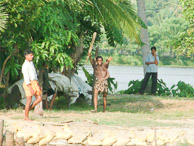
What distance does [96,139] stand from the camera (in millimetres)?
8805

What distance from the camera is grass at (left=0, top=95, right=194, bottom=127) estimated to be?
1006cm

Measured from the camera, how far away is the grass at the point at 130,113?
10.1 m

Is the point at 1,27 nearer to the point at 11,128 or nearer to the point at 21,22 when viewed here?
the point at 21,22

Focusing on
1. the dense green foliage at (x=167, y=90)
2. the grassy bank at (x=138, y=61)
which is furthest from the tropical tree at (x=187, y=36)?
the grassy bank at (x=138, y=61)

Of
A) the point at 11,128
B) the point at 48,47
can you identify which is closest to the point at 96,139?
the point at 11,128

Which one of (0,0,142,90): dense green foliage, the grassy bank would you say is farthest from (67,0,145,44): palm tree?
the grassy bank

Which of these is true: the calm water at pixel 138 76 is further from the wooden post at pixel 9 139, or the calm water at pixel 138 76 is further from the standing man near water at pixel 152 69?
the wooden post at pixel 9 139

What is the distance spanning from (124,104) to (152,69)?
9.48ft

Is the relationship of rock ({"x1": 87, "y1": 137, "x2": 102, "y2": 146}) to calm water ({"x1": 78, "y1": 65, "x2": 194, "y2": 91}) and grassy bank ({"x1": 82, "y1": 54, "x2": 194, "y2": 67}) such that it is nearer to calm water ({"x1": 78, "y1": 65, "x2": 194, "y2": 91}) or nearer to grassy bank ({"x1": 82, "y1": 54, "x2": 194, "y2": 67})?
calm water ({"x1": 78, "y1": 65, "x2": 194, "y2": 91})

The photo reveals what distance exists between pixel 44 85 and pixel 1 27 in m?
2.10

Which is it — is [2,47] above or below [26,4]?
below

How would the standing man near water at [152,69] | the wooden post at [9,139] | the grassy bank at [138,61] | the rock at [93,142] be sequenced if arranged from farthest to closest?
the grassy bank at [138,61], the standing man near water at [152,69], the rock at [93,142], the wooden post at [9,139]

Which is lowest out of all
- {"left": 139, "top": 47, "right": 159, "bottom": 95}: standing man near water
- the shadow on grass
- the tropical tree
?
the shadow on grass

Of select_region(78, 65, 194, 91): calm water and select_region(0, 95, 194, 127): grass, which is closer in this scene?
select_region(0, 95, 194, 127): grass
